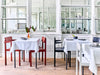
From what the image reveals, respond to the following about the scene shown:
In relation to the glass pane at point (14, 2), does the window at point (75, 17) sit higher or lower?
lower

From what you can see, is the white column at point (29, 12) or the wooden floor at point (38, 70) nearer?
the wooden floor at point (38, 70)

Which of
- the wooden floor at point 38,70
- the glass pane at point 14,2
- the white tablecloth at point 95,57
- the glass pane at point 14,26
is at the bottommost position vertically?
the wooden floor at point 38,70

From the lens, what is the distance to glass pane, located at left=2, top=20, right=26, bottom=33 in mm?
6168

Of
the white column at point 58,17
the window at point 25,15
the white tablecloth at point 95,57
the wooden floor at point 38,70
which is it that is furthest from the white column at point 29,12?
the white tablecloth at point 95,57

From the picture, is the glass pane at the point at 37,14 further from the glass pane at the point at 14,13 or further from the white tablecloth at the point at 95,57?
the white tablecloth at the point at 95,57

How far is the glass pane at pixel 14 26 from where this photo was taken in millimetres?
6168

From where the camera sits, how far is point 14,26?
6191mm

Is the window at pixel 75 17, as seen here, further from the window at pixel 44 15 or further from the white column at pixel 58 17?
the window at pixel 44 15

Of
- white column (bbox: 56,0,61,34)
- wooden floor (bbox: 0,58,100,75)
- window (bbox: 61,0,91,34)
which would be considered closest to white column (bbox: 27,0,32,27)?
white column (bbox: 56,0,61,34)

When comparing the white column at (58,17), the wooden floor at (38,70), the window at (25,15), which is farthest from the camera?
the window at (25,15)

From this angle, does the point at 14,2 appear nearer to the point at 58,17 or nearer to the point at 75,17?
the point at 58,17

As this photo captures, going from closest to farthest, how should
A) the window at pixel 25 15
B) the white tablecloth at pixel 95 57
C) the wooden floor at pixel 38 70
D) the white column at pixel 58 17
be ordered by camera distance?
the white tablecloth at pixel 95 57, the wooden floor at pixel 38 70, the white column at pixel 58 17, the window at pixel 25 15

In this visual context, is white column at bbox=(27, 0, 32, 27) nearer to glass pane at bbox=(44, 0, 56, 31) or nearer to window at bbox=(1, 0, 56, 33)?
window at bbox=(1, 0, 56, 33)

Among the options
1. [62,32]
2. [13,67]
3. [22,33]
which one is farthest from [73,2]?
[13,67]
